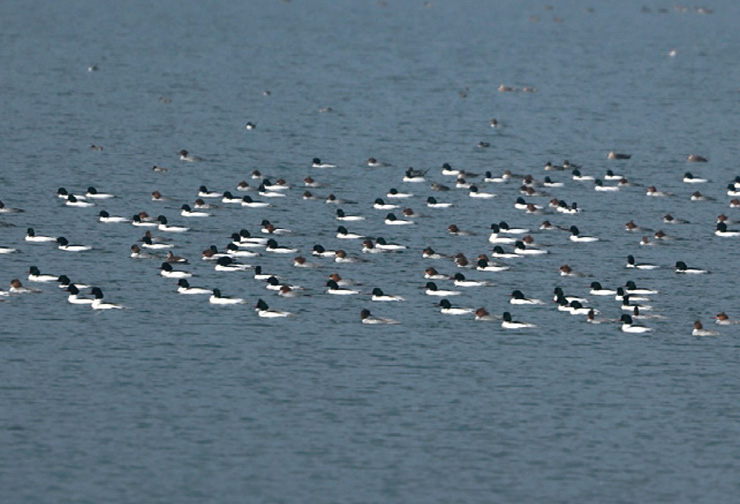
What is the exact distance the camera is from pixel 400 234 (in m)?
69.9

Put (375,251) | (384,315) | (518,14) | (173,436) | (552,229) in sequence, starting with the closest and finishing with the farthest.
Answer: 1. (173,436)
2. (384,315)
3. (375,251)
4. (552,229)
5. (518,14)

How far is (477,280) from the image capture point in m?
62.2

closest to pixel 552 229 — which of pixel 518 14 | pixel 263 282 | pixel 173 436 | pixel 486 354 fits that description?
pixel 263 282

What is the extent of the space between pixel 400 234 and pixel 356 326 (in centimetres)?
1479

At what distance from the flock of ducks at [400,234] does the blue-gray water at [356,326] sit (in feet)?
1.62

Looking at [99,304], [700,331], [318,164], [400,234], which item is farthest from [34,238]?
[700,331]

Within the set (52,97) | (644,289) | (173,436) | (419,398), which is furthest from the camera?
(52,97)

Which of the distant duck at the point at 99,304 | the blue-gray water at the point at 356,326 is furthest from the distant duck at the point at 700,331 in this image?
the distant duck at the point at 99,304

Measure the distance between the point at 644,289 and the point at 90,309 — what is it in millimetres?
18212

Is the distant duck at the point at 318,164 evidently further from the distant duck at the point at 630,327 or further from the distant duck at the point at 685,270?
the distant duck at the point at 630,327

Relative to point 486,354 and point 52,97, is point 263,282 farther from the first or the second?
point 52,97

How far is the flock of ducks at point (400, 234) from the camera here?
57.9m

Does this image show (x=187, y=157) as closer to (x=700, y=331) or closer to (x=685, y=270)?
(x=685, y=270)

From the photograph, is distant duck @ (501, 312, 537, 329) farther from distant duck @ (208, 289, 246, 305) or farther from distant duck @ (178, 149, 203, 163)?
distant duck @ (178, 149, 203, 163)
